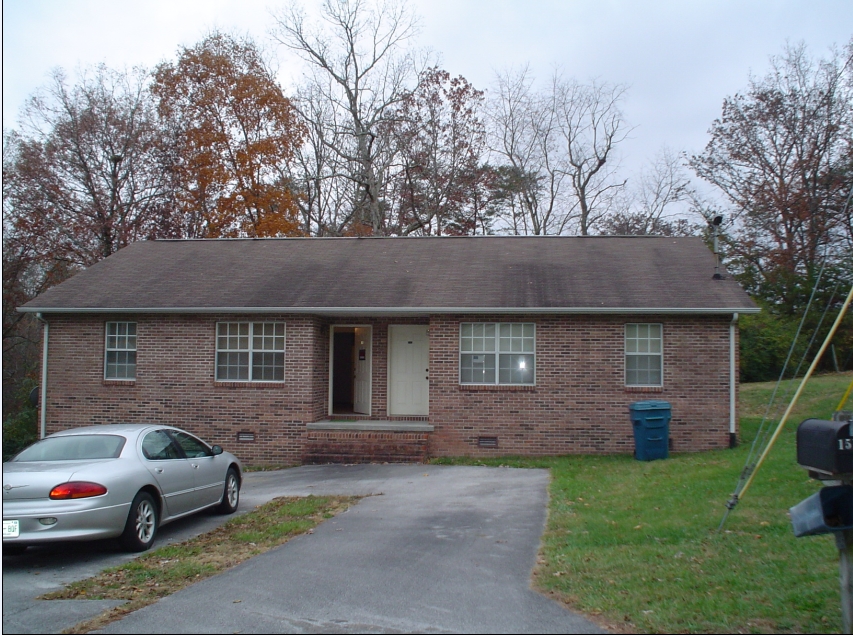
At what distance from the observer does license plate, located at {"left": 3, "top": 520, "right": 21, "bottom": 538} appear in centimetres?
741

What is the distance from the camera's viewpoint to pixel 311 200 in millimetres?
35750

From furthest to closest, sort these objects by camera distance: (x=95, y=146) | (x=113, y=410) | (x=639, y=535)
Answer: (x=95, y=146) → (x=113, y=410) → (x=639, y=535)

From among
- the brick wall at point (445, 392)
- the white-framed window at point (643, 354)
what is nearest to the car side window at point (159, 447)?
the brick wall at point (445, 392)

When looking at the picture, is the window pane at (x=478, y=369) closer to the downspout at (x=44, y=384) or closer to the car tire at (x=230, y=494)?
the car tire at (x=230, y=494)

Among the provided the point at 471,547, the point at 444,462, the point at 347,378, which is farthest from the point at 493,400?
the point at 471,547

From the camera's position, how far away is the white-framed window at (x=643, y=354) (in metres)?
15.6

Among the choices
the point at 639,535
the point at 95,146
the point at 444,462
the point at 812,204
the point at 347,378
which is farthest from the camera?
the point at 95,146

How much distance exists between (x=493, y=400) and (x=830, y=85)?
2461cm

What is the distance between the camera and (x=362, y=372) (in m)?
17.7

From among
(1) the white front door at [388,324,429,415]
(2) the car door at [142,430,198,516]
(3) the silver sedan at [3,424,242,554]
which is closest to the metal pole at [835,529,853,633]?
(3) the silver sedan at [3,424,242,554]

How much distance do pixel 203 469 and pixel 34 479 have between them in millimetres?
2526

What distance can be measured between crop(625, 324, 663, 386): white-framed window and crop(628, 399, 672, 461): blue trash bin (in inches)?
48.3

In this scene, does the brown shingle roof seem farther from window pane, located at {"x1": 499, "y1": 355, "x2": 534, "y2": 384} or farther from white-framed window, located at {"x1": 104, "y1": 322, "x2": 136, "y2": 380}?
window pane, located at {"x1": 499, "y1": 355, "x2": 534, "y2": 384}

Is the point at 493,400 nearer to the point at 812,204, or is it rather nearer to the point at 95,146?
the point at 812,204
